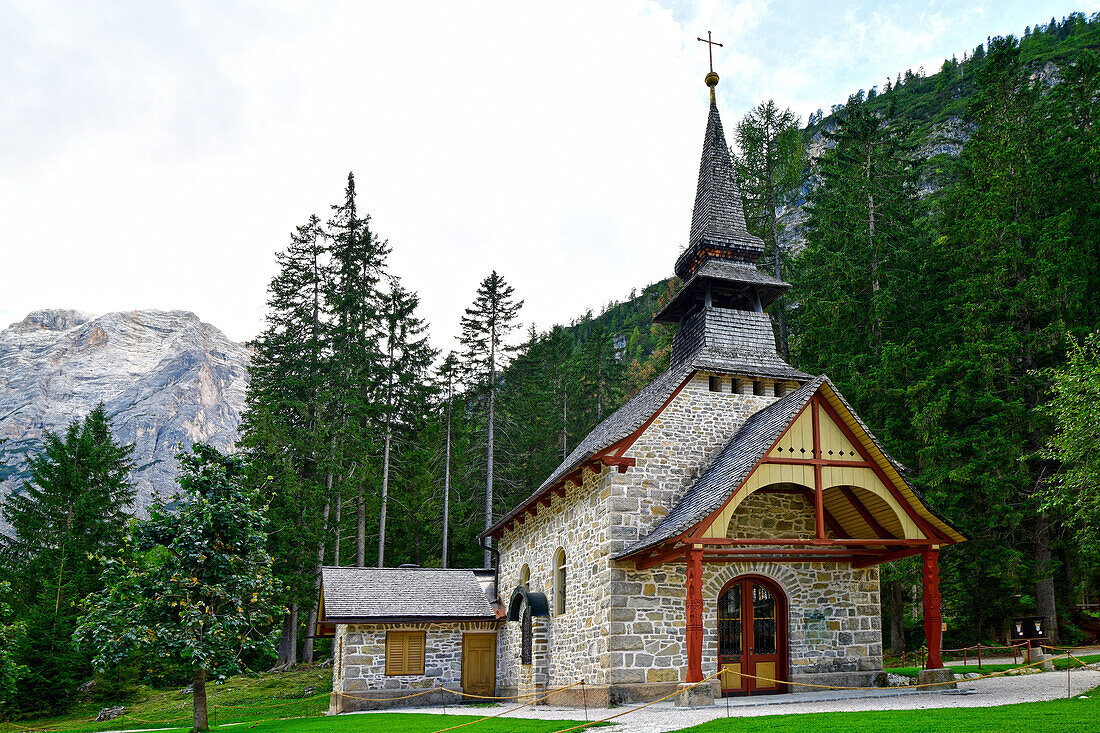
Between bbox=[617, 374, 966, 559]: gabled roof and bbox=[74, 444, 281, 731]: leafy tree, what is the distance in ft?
26.4

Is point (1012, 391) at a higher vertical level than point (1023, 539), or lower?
higher

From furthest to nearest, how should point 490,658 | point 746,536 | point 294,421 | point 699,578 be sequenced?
point 294,421, point 490,658, point 746,536, point 699,578

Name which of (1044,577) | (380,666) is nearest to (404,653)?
(380,666)

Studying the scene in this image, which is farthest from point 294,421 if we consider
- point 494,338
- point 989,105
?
point 989,105

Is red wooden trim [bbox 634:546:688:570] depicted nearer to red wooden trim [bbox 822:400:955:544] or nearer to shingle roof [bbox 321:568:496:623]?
red wooden trim [bbox 822:400:955:544]

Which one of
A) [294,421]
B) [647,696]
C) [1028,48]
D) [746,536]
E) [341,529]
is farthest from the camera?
[1028,48]

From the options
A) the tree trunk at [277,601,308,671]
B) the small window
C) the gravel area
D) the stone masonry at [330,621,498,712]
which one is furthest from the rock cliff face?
the gravel area

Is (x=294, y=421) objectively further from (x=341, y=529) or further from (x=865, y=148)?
(x=865, y=148)

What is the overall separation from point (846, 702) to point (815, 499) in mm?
3309

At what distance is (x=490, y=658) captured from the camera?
21.7 m

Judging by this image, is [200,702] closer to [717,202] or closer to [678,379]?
[678,379]

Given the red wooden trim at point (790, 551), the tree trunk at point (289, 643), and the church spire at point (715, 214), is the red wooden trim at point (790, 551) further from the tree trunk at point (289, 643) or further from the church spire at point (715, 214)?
the tree trunk at point (289, 643)

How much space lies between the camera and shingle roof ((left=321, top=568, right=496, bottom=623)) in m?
20.5

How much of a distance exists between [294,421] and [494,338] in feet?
31.2
